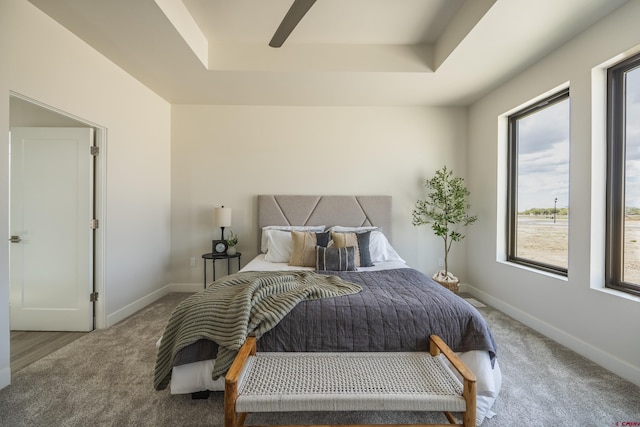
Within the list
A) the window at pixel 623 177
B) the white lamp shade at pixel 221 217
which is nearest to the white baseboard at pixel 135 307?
the white lamp shade at pixel 221 217

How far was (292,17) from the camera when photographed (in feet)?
5.42

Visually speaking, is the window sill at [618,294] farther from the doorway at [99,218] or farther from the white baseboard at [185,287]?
the doorway at [99,218]

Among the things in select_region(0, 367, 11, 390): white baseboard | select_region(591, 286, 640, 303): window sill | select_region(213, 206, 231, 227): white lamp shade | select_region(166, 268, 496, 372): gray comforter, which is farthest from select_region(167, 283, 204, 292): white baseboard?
select_region(591, 286, 640, 303): window sill

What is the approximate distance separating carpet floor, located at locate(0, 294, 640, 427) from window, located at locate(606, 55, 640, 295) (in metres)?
0.77

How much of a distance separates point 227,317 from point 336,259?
132 cm

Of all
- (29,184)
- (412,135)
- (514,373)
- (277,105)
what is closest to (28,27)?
(29,184)

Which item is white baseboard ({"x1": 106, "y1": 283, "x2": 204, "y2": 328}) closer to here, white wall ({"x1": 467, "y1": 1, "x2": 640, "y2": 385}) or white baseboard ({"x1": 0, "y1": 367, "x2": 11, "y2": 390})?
white baseboard ({"x1": 0, "y1": 367, "x2": 11, "y2": 390})

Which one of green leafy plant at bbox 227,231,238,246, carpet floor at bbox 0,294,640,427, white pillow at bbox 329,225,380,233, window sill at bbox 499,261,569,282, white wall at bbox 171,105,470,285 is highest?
white wall at bbox 171,105,470,285

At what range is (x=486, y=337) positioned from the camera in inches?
62.8

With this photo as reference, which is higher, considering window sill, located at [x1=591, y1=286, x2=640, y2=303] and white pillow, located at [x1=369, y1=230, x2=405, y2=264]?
white pillow, located at [x1=369, y1=230, x2=405, y2=264]

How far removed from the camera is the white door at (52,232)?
2.53m

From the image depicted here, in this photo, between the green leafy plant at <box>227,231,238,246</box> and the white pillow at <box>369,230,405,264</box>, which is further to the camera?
the green leafy plant at <box>227,231,238,246</box>

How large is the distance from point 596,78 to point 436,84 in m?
1.36

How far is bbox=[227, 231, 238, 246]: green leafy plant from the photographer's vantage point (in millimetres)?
3555
